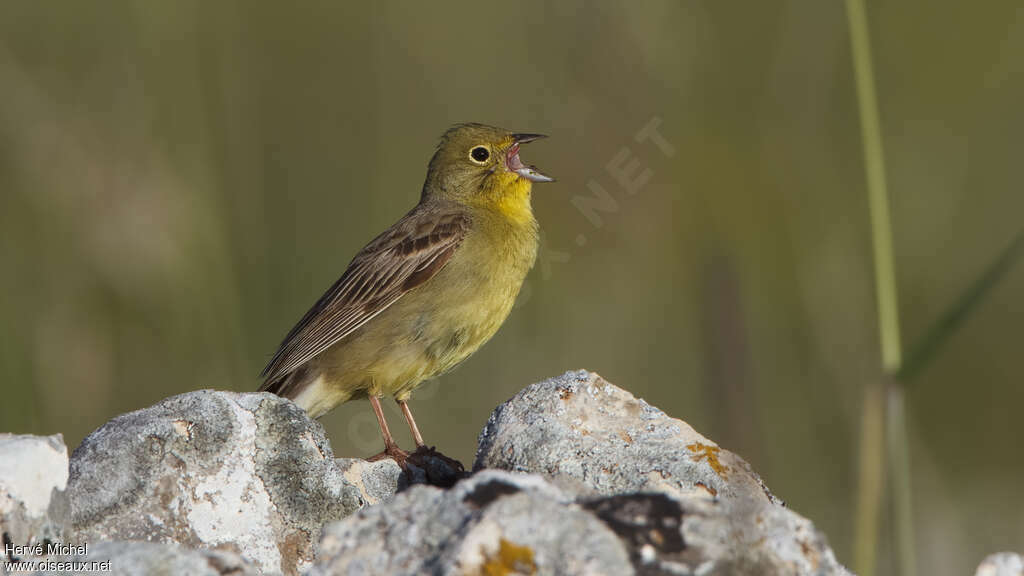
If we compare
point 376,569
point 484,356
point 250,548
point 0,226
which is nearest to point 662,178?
point 484,356

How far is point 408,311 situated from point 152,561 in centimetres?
367

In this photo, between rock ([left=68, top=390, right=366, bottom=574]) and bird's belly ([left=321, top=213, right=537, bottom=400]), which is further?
bird's belly ([left=321, top=213, right=537, bottom=400])

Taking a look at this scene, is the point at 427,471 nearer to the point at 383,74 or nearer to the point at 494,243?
the point at 494,243

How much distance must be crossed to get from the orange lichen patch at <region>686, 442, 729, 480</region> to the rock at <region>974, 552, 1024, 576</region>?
2.72 ft

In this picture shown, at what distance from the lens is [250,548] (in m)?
3.20

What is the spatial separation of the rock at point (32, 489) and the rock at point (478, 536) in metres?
0.76

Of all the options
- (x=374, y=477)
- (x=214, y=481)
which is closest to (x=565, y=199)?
(x=374, y=477)

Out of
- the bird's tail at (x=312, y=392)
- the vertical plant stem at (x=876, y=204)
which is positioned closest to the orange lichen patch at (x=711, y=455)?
the vertical plant stem at (x=876, y=204)

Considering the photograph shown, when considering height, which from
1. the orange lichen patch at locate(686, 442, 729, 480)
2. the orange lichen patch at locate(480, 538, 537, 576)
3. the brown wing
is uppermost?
the brown wing

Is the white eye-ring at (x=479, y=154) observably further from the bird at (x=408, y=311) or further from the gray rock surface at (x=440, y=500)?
the gray rock surface at (x=440, y=500)

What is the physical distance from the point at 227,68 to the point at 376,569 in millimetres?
5592

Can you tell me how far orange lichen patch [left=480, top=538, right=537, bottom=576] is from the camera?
2350mm

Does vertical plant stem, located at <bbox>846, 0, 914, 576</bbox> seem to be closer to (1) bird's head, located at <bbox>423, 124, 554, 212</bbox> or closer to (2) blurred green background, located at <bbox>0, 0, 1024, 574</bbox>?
(2) blurred green background, located at <bbox>0, 0, 1024, 574</bbox>
